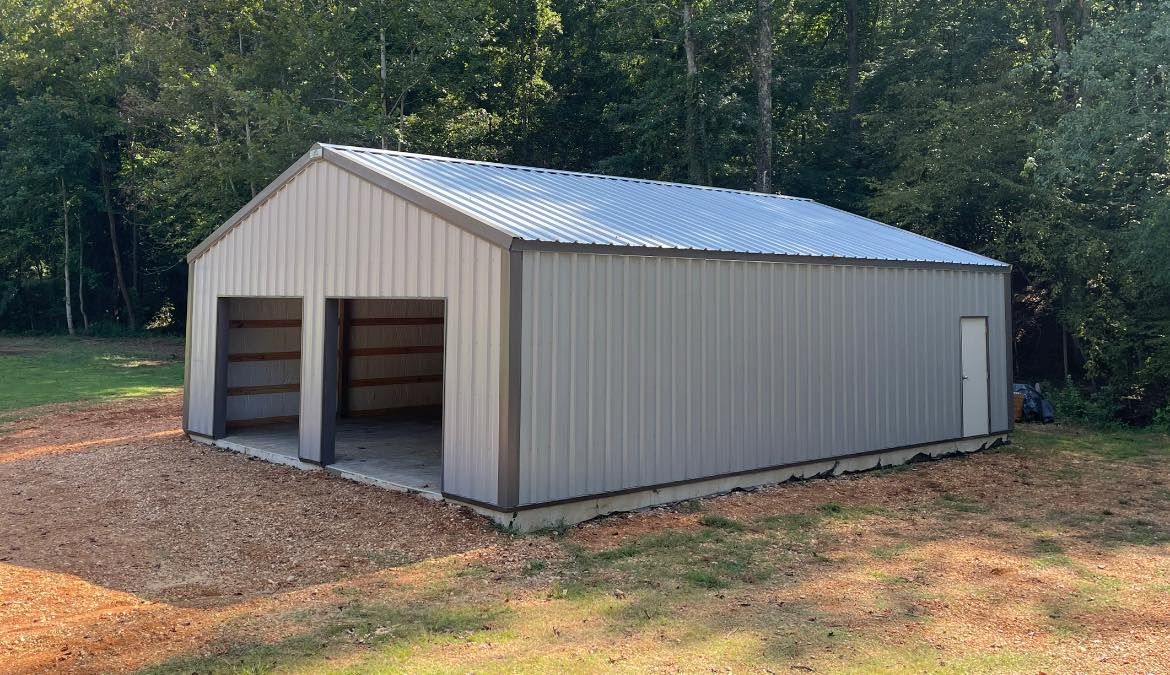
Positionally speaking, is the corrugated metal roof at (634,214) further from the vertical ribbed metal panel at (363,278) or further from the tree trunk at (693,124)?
the tree trunk at (693,124)

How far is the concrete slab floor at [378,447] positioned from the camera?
346 inches

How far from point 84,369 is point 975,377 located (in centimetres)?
2002

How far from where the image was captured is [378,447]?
34.7 ft

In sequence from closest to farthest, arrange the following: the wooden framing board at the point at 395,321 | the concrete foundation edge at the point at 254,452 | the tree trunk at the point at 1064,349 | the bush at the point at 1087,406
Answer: the concrete foundation edge at the point at 254,452 < the wooden framing board at the point at 395,321 < the bush at the point at 1087,406 < the tree trunk at the point at 1064,349

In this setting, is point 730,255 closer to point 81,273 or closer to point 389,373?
point 389,373

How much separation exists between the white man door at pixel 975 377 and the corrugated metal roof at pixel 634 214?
86 centimetres

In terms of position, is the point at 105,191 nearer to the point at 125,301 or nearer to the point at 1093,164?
the point at 125,301

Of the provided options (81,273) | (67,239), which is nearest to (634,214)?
(67,239)

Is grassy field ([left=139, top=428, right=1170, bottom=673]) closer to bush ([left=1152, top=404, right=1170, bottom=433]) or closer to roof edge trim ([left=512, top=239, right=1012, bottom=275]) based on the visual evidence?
roof edge trim ([left=512, top=239, right=1012, bottom=275])

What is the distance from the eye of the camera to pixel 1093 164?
14383 millimetres

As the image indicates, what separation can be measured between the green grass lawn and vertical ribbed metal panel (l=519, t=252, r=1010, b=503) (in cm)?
1180

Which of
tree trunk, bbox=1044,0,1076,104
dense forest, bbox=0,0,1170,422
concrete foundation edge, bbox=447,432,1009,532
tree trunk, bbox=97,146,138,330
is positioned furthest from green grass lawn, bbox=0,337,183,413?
tree trunk, bbox=1044,0,1076,104

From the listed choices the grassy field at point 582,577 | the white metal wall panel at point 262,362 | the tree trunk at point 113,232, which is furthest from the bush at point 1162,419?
the tree trunk at point 113,232

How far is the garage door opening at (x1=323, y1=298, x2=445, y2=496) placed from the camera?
1188 cm
